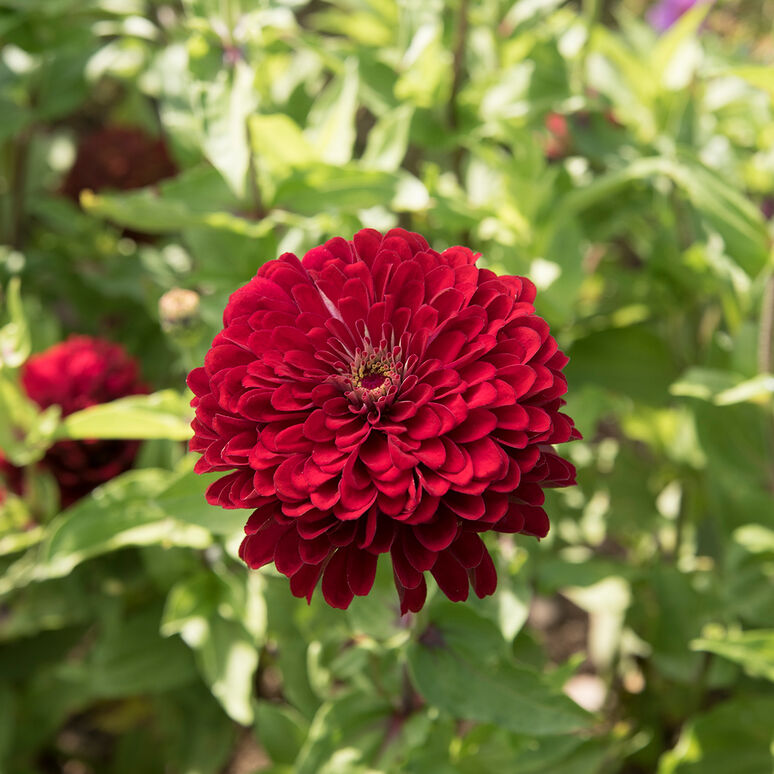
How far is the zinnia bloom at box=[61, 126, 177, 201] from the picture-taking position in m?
1.21

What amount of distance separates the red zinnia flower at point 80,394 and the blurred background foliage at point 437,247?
23 millimetres

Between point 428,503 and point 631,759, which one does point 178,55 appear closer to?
point 428,503

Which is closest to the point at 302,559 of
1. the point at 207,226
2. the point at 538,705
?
the point at 538,705

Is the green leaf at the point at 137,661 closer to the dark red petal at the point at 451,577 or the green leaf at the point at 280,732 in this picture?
the green leaf at the point at 280,732

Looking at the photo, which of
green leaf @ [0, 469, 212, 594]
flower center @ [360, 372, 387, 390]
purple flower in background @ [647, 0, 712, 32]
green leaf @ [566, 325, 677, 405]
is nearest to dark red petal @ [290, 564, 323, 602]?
flower center @ [360, 372, 387, 390]

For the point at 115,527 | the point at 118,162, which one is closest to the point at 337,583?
the point at 115,527

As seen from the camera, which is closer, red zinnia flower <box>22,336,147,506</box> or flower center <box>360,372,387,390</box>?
flower center <box>360,372,387,390</box>

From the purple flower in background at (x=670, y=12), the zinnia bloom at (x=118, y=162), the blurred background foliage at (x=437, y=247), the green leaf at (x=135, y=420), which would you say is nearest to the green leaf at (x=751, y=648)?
the blurred background foliage at (x=437, y=247)

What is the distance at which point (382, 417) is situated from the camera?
477 millimetres

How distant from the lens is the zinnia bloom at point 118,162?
3.96ft

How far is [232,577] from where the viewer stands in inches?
31.3

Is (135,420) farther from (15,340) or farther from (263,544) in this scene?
(263,544)

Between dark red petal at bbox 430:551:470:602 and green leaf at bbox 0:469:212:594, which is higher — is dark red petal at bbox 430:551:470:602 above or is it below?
above

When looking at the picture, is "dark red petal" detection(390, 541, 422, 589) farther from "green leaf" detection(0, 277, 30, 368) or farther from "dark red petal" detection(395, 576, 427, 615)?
"green leaf" detection(0, 277, 30, 368)
